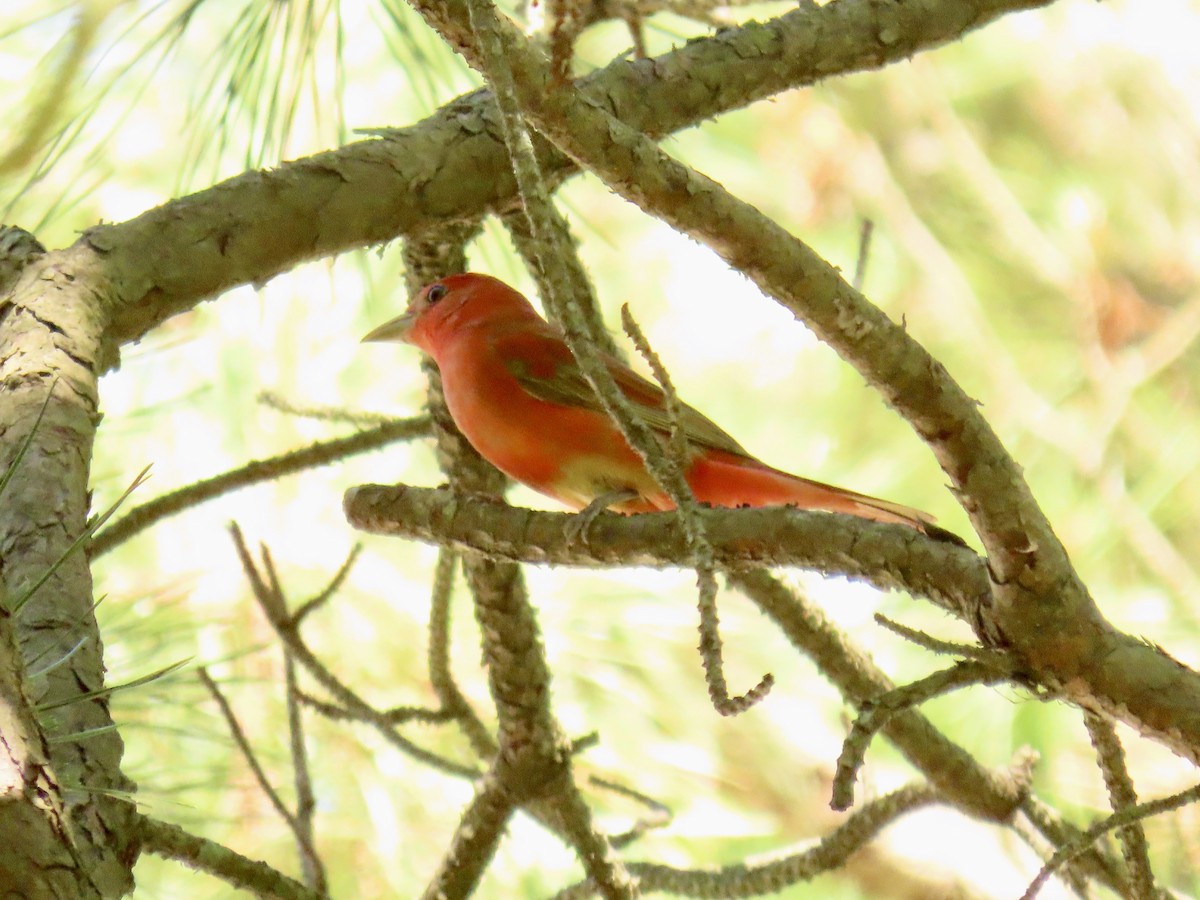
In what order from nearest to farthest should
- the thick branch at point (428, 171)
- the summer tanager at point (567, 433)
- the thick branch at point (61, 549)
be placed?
the thick branch at point (61, 549) → the thick branch at point (428, 171) → the summer tanager at point (567, 433)

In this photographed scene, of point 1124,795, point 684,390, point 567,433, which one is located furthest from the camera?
point 684,390

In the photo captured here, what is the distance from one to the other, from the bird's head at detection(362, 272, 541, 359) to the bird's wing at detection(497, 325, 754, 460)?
0.45 ft

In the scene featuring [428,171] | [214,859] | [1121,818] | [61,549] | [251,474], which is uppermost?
[428,171]

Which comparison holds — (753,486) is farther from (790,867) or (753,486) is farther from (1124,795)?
(1124,795)

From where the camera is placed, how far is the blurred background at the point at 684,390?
11.5 ft

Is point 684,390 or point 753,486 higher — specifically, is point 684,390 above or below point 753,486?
above

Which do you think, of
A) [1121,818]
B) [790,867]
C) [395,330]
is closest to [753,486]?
[790,867]

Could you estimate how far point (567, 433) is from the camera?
3162 millimetres

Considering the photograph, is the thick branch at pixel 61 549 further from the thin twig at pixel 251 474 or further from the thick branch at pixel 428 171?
the thin twig at pixel 251 474

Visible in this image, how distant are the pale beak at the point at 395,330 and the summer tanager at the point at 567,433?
0.18 metres

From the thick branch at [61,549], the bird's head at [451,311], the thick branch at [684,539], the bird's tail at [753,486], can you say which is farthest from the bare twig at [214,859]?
the bird's head at [451,311]

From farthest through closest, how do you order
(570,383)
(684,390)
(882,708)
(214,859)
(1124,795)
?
(684,390), (570,383), (1124,795), (214,859), (882,708)

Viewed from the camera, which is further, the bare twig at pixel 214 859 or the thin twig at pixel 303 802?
the thin twig at pixel 303 802

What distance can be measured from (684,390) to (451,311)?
213cm
